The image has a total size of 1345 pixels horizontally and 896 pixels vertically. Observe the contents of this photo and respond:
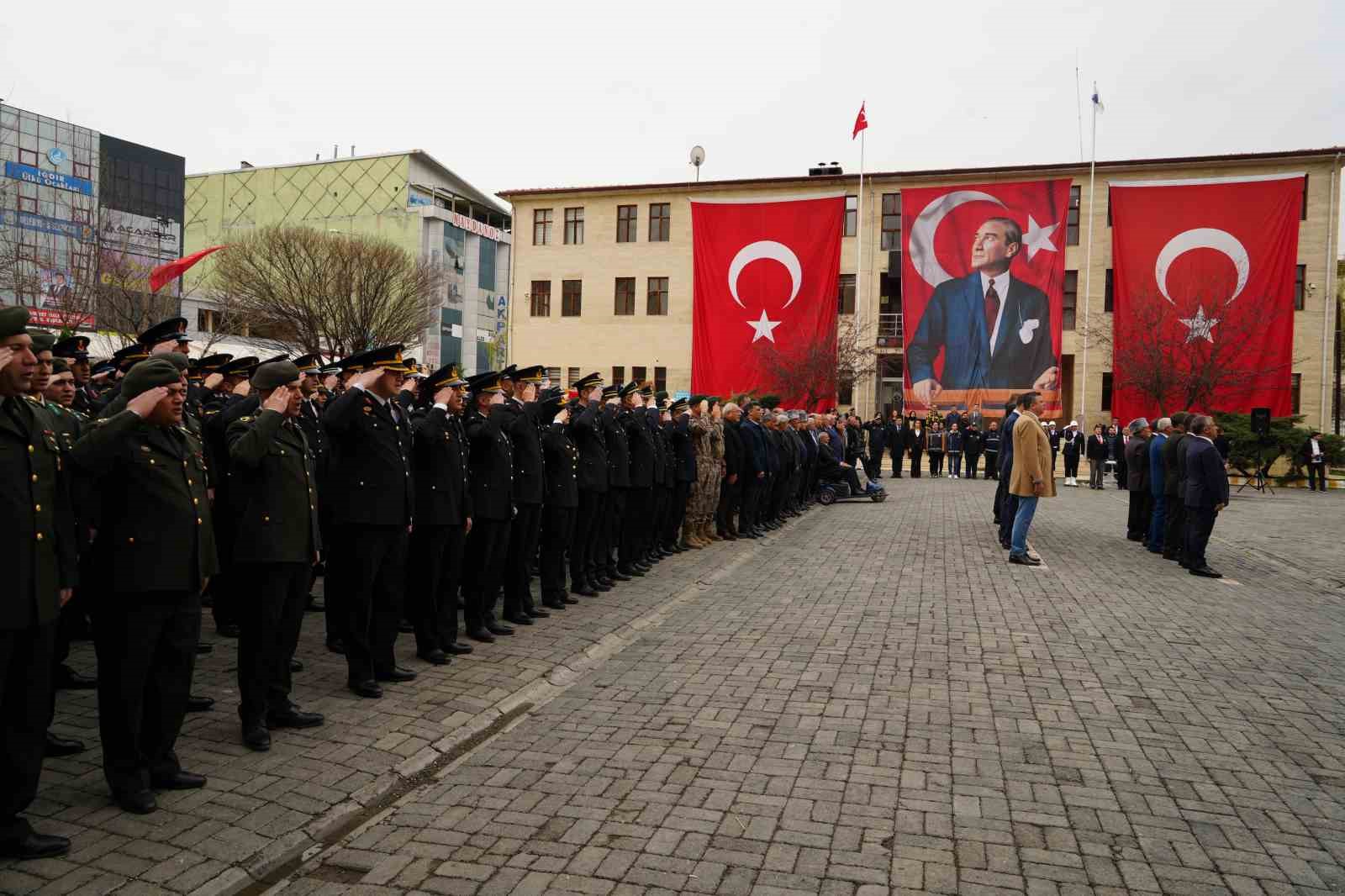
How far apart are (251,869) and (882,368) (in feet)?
142

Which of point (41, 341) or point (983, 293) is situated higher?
point (983, 293)

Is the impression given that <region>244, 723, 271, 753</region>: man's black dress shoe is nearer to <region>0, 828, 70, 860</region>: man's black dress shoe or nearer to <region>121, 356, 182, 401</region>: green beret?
<region>0, 828, 70, 860</region>: man's black dress shoe

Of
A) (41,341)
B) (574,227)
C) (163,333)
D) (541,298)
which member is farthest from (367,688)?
(574,227)

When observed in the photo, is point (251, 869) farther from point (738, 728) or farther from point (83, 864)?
point (738, 728)

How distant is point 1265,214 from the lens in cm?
3653

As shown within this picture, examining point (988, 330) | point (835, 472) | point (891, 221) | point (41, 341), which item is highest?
point (891, 221)

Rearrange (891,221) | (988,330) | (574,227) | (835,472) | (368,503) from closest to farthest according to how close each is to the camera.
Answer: (368,503), (835,472), (988,330), (891,221), (574,227)

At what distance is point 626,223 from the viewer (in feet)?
158

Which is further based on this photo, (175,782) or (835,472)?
(835,472)

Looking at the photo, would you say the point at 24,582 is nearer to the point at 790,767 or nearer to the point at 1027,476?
the point at 790,767

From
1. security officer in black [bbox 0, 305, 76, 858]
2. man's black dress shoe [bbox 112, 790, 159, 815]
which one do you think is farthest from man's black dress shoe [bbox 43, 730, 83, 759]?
security officer in black [bbox 0, 305, 76, 858]

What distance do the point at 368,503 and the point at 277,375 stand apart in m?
1.06

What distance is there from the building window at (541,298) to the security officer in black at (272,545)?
1747 inches

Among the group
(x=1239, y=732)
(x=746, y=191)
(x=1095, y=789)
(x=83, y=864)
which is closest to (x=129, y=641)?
(x=83, y=864)
